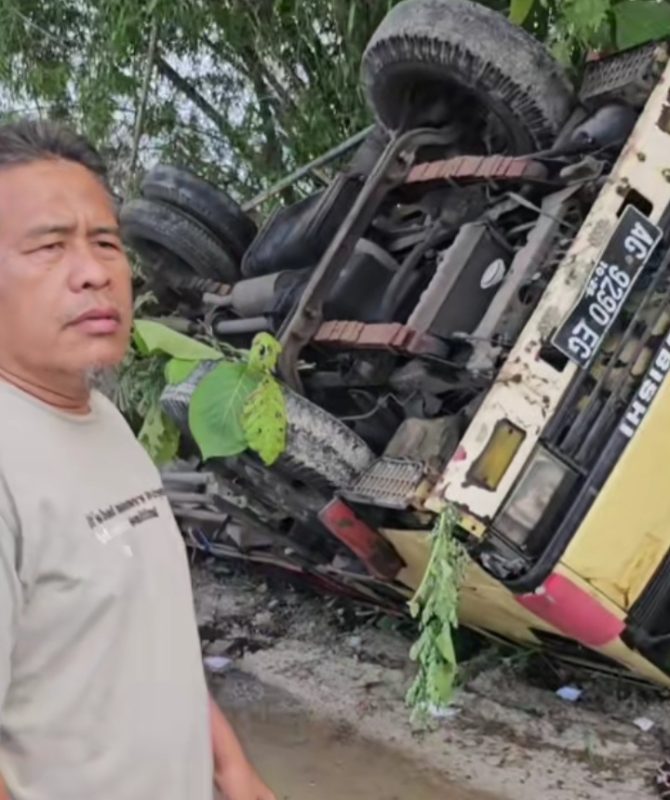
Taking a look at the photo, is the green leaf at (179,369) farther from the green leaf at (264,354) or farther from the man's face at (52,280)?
the man's face at (52,280)

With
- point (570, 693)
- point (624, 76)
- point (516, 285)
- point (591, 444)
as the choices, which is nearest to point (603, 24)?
point (624, 76)

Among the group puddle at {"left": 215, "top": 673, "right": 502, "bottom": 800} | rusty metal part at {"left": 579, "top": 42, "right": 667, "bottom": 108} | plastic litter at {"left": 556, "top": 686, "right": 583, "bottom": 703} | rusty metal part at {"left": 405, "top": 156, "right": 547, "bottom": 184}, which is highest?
rusty metal part at {"left": 579, "top": 42, "right": 667, "bottom": 108}

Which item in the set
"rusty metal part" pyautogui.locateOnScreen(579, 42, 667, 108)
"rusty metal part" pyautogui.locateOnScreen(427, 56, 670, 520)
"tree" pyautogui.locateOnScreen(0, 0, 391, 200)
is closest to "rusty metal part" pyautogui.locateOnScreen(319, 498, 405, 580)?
"rusty metal part" pyautogui.locateOnScreen(427, 56, 670, 520)

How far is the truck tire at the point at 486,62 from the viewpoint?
3.17m

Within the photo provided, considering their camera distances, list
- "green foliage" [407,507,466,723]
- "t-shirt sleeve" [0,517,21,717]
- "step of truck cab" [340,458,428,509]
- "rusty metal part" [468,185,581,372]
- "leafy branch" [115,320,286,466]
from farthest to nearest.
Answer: "leafy branch" [115,320,286,466], "rusty metal part" [468,185,581,372], "step of truck cab" [340,458,428,509], "green foliage" [407,507,466,723], "t-shirt sleeve" [0,517,21,717]

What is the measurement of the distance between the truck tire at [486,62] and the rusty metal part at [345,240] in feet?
0.66

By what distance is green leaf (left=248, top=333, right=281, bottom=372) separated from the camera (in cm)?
311

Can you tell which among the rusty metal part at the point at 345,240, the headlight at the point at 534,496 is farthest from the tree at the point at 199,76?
the headlight at the point at 534,496

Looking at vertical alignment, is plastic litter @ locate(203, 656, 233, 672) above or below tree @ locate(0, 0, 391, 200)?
below

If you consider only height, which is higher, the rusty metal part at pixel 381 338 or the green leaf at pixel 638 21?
the green leaf at pixel 638 21

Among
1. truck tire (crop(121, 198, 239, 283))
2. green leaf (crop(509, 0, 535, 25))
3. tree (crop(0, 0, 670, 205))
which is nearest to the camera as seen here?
green leaf (crop(509, 0, 535, 25))

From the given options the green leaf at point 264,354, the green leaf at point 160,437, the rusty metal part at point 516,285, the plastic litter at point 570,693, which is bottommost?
the plastic litter at point 570,693

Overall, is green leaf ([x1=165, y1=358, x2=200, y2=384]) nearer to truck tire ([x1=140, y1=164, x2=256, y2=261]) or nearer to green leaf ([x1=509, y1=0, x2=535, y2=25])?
truck tire ([x1=140, y1=164, x2=256, y2=261])

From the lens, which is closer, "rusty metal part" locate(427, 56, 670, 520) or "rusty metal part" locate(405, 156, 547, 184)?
"rusty metal part" locate(427, 56, 670, 520)
